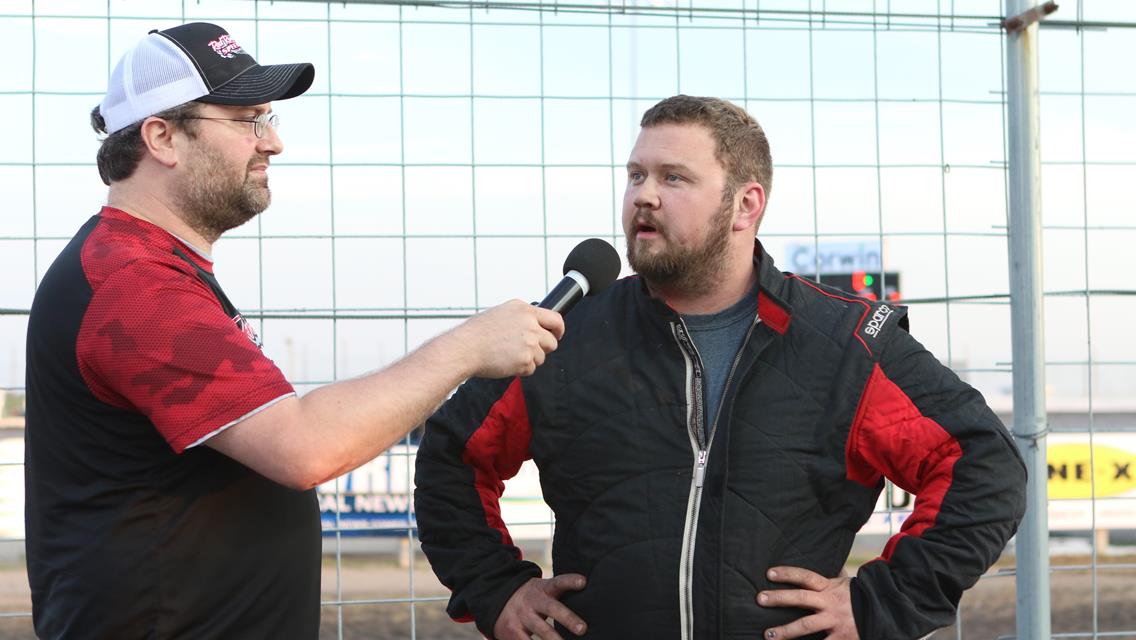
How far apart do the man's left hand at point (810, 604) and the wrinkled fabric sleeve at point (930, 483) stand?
0.03 m

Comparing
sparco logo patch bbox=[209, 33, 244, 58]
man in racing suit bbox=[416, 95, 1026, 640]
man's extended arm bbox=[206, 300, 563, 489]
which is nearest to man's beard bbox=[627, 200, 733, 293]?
man in racing suit bbox=[416, 95, 1026, 640]

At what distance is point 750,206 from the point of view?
270 cm

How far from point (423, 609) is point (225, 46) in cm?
748

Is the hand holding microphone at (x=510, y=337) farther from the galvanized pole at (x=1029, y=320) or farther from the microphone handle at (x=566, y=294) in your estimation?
the galvanized pole at (x=1029, y=320)

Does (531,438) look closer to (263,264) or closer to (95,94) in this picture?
(263,264)

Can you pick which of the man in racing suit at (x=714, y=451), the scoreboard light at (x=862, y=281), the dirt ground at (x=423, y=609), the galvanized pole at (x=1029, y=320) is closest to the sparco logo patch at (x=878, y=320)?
the man in racing suit at (x=714, y=451)

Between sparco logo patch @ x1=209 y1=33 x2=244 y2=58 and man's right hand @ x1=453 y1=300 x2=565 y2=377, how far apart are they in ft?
2.51

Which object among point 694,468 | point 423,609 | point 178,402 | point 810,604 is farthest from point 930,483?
point 423,609

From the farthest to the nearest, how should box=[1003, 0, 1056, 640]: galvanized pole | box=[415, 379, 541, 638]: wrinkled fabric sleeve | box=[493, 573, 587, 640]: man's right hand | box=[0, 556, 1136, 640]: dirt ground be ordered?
box=[0, 556, 1136, 640]: dirt ground, box=[1003, 0, 1056, 640]: galvanized pole, box=[415, 379, 541, 638]: wrinkled fabric sleeve, box=[493, 573, 587, 640]: man's right hand

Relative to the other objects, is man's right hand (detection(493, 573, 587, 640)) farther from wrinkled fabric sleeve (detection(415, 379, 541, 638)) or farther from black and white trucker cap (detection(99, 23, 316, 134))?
black and white trucker cap (detection(99, 23, 316, 134))

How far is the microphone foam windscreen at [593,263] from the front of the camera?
94.0 inches

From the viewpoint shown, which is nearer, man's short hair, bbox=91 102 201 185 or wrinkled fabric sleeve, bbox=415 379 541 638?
man's short hair, bbox=91 102 201 185

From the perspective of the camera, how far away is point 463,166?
3.64m

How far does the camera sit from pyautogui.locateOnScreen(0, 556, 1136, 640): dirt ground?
823cm
